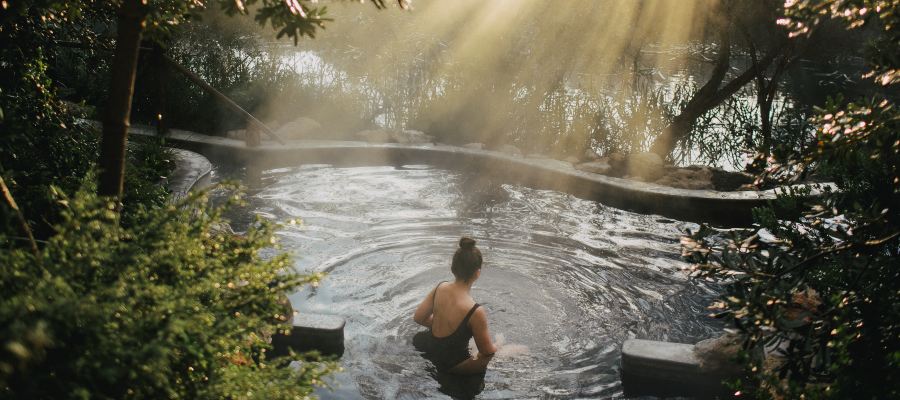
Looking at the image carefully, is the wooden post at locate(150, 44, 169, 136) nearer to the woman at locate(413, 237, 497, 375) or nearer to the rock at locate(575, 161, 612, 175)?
the woman at locate(413, 237, 497, 375)

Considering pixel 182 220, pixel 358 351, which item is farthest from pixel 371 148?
pixel 182 220

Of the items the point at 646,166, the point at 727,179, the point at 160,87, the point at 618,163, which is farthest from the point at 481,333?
the point at 160,87

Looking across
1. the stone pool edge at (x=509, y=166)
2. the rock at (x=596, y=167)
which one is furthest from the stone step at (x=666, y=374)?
the rock at (x=596, y=167)

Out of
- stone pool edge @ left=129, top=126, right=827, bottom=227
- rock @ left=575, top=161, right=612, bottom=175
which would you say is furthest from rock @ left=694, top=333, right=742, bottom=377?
rock @ left=575, top=161, right=612, bottom=175

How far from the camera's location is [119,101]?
3.04 meters

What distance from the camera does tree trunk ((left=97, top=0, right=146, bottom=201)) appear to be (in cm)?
300

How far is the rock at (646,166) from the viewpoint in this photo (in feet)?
35.9

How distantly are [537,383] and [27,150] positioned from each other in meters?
4.00

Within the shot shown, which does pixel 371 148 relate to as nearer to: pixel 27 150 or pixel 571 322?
pixel 571 322

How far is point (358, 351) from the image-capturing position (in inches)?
237

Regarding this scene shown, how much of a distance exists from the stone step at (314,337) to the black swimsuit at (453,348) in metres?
0.76

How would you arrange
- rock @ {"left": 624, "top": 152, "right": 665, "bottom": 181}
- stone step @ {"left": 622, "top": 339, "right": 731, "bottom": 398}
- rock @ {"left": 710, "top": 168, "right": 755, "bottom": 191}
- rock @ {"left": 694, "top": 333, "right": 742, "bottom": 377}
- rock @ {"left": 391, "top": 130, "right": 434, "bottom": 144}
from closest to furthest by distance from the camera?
rock @ {"left": 694, "top": 333, "right": 742, "bottom": 377} < stone step @ {"left": 622, "top": 339, "right": 731, "bottom": 398} < rock @ {"left": 710, "top": 168, "right": 755, "bottom": 191} < rock @ {"left": 624, "top": 152, "right": 665, "bottom": 181} < rock @ {"left": 391, "top": 130, "right": 434, "bottom": 144}

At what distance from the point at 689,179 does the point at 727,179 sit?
60 cm

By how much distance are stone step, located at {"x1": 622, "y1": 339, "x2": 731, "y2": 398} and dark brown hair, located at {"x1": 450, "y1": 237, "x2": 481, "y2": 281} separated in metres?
1.28
